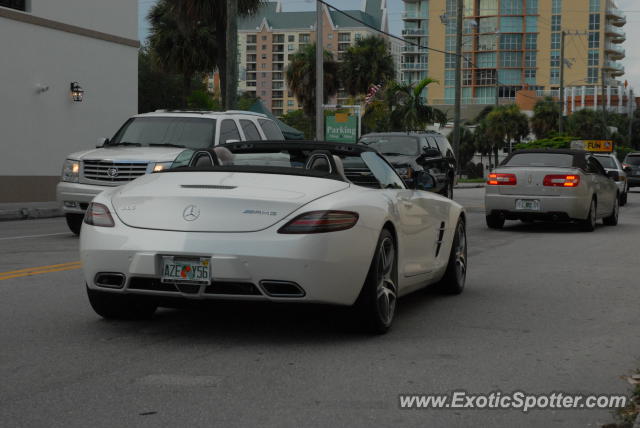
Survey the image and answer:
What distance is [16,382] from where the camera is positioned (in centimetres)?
514

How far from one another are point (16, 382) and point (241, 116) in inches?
467

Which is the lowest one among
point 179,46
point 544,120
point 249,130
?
point 249,130

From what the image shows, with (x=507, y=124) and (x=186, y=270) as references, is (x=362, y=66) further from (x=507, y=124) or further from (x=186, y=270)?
(x=186, y=270)

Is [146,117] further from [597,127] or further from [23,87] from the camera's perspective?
[597,127]

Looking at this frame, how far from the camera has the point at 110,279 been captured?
20.9ft

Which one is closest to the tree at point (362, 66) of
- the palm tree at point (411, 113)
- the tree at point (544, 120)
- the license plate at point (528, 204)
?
the palm tree at point (411, 113)

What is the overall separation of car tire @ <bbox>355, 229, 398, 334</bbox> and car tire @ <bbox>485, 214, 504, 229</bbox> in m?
11.4

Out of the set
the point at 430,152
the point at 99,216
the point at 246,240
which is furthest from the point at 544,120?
the point at 246,240

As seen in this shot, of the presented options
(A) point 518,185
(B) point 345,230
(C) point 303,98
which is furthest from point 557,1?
(B) point 345,230

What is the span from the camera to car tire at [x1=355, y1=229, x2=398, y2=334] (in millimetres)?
6426

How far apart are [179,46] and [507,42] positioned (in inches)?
4028

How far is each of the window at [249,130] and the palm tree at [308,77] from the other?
50.3 meters

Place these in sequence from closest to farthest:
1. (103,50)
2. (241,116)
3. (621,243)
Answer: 1. (621,243)
2. (241,116)
3. (103,50)

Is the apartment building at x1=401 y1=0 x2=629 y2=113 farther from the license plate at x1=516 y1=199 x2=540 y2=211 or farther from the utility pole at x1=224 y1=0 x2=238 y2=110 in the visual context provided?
the license plate at x1=516 y1=199 x2=540 y2=211
